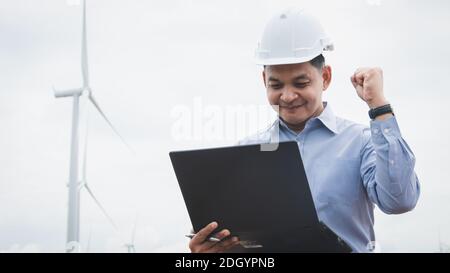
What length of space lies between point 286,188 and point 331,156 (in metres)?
0.75

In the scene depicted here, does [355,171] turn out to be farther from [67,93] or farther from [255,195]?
[67,93]

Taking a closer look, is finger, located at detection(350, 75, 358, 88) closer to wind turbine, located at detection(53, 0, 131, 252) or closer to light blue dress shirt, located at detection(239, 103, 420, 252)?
light blue dress shirt, located at detection(239, 103, 420, 252)

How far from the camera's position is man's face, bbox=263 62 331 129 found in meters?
3.42

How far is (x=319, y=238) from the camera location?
115 inches

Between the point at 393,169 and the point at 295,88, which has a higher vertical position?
the point at 295,88

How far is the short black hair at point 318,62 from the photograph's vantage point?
138 inches

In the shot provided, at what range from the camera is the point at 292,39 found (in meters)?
3.61

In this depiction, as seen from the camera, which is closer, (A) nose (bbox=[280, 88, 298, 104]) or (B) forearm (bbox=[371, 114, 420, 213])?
(B) forearm (bbox=[371, 114, 420, 213])

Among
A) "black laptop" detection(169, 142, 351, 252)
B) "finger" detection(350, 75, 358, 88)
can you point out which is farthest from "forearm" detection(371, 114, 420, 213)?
"black laptop" detection(169, 142, 351, 252)

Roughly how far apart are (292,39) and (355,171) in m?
0.91

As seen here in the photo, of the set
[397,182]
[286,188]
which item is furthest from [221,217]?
[397,182]

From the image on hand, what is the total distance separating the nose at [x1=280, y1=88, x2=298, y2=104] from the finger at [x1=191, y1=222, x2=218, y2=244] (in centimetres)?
91

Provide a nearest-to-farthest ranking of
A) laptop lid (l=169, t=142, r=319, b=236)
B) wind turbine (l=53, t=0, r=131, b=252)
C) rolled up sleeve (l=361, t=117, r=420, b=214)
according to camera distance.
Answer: laptop lid (l=169, t=142, r=319, b=236)
rolled up sleeve (l=361, t=117, r=420, b=214)
wind turbine (l=53, t=0, r=131, b=252)

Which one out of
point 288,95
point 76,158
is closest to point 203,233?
point 288,95
